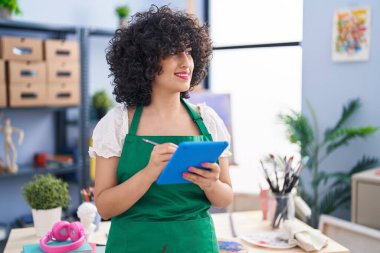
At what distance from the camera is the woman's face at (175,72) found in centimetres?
121

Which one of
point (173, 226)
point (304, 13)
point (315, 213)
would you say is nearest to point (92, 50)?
point (304, 13)

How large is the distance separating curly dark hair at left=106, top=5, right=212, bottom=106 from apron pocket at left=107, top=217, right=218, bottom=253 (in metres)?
0.33

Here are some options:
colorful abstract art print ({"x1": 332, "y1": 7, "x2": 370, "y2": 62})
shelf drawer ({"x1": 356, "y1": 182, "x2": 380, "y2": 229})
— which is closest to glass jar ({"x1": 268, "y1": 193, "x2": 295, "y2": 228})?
shelf drawer ({"x1": 356, "y1": 182, "x2": 380, "y2": 229})

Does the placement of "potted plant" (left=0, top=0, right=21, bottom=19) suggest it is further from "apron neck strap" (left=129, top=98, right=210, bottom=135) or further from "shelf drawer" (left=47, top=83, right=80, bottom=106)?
"apron neck strap" (left=129, top=98, right=210, bottom=135)

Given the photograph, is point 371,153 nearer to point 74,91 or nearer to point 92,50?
point 74,91

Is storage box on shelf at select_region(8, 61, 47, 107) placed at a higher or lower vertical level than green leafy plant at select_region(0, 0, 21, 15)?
lower

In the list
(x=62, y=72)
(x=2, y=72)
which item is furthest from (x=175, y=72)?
(x=62, y=72)

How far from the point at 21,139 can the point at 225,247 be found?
7.73 ft

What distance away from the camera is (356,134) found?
274 cm

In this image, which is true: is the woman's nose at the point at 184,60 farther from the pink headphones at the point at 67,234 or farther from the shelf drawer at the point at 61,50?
the shelf drawer at the point at 61,50

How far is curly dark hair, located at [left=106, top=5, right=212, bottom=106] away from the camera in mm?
1194

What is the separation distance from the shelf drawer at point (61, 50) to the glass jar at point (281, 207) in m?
2.25

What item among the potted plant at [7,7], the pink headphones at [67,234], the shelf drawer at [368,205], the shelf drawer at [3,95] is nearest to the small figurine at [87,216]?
the pink headphones at [67,234]

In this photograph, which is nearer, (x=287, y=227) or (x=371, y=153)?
(x=287, y=227)
